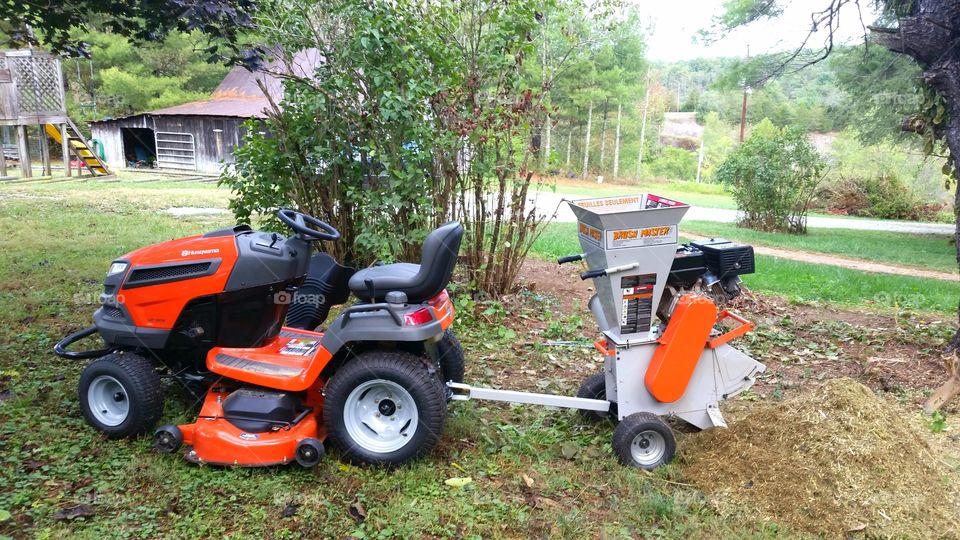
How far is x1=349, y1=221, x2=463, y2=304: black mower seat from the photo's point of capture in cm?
335

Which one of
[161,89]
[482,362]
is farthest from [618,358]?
[161,89]

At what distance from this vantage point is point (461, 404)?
4230 mm

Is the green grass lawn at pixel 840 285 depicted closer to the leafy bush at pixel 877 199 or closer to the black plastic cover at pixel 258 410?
the black plastic cover at pixel 258 410

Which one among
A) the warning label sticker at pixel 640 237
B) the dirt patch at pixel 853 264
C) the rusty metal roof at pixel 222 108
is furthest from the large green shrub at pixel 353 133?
the rusty metal roof at pixel 222 108

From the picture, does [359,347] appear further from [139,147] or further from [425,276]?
[139,147]

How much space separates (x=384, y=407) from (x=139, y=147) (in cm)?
3270

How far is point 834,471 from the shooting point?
10.1ft

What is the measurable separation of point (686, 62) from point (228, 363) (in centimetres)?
8489

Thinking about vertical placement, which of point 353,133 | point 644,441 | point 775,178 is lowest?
point 644,441

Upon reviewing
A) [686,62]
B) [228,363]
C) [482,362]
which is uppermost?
[686,62]

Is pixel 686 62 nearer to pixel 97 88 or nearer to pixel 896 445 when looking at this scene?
pixel 97 88

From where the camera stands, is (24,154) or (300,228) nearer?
(300,228)

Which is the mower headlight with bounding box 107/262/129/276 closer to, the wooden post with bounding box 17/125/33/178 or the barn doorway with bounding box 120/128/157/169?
the wooden post with bounding box 17/125/33/178

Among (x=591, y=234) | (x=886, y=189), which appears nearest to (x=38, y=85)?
(x=591, y=234)
